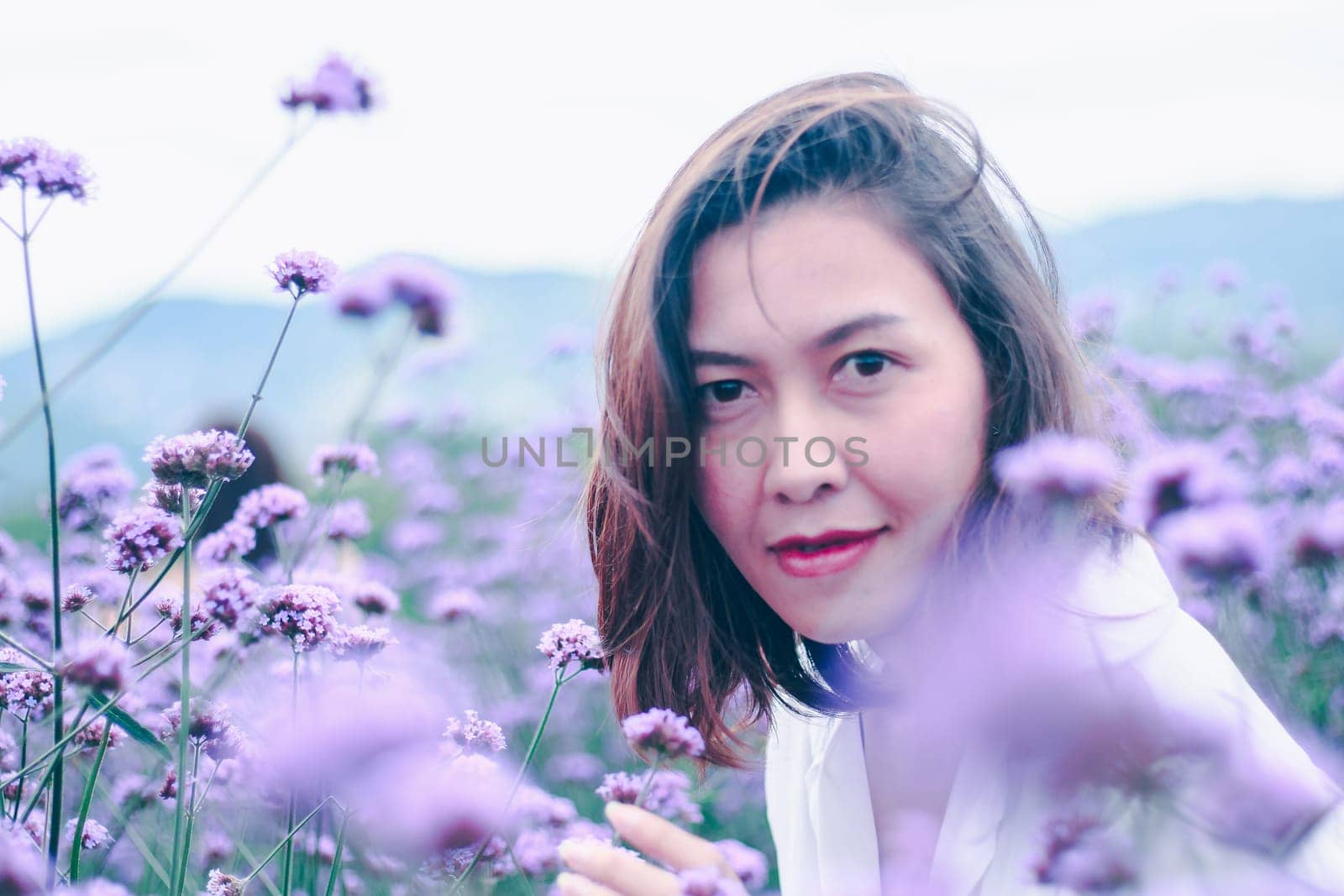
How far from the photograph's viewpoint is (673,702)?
1.17 metres

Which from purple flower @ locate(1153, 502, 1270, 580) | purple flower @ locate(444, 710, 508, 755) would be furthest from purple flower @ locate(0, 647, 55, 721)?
purple flower @ locate(1153, 502, 1270, 580)

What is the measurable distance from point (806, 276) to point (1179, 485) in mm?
335

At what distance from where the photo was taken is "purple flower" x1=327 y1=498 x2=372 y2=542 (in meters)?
1.37

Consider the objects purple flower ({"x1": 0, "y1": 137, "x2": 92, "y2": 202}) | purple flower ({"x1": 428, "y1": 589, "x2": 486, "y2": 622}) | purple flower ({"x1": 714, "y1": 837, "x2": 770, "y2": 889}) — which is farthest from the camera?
purple flower ({"x1": 428, "y1": 589, "x2": 486, "y2": 622})

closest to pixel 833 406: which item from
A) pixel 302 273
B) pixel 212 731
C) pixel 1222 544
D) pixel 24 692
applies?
pixel 1222 544

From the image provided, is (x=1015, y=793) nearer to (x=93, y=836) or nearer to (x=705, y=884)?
(x=705, y=884)

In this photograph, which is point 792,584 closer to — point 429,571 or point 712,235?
point 712,235

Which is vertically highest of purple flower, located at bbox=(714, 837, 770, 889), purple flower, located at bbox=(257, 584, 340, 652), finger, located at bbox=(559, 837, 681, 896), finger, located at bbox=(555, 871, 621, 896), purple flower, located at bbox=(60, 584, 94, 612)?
purple flower, located at bbox=(257, 584, 340, 652)

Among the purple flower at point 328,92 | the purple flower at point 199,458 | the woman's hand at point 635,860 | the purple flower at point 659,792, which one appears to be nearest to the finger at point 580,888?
the woman's hand at point 635,860

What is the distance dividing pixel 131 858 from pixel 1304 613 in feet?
5.42

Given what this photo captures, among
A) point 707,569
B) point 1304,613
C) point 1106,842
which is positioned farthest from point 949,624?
point 1304,613

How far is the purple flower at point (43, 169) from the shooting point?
0.77 metres

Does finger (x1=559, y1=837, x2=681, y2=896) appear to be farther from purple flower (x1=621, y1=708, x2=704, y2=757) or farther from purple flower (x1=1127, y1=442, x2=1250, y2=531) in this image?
purple flower (x1=1127, y1=442, x2=1250, y2=531)

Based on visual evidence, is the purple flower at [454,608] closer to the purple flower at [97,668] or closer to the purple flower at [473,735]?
the purple flower at [473,735]
